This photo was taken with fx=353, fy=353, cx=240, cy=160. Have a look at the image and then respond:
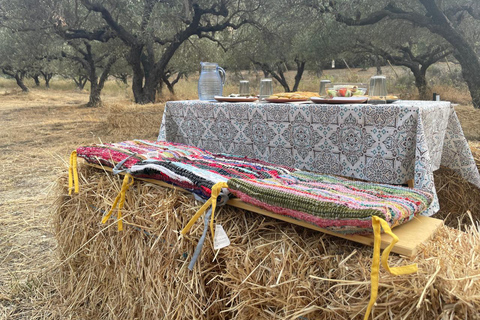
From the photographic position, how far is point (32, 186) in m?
3.95

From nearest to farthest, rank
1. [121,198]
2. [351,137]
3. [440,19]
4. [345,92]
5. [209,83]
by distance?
[121,198] → [351,137] → [345,92] → [209,83] → [440,19]

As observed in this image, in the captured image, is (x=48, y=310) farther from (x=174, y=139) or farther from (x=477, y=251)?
(x=477, y=251)

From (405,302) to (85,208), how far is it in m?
1.49

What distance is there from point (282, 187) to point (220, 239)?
27 cm

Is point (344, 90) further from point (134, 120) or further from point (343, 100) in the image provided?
point (134, 120)

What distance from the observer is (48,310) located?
1856mm

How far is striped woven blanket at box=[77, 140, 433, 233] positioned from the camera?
96 centimetres

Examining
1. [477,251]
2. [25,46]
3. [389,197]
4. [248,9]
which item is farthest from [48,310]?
[25,46]

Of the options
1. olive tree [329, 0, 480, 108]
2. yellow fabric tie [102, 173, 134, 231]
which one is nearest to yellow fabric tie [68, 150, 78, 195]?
yellow fabric tie [102, 173, 134, 231]

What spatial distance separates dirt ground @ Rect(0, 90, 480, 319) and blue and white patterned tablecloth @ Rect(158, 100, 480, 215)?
30.7 inches

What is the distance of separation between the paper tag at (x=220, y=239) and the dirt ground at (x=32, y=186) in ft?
3.23

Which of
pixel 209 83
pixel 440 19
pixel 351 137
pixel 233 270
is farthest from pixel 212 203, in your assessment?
pixel 440 19

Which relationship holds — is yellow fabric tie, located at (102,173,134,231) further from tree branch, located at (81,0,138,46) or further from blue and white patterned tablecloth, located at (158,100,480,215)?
tree branch, located at (81,0,138,46)

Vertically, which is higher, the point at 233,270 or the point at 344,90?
the point at 344,90
